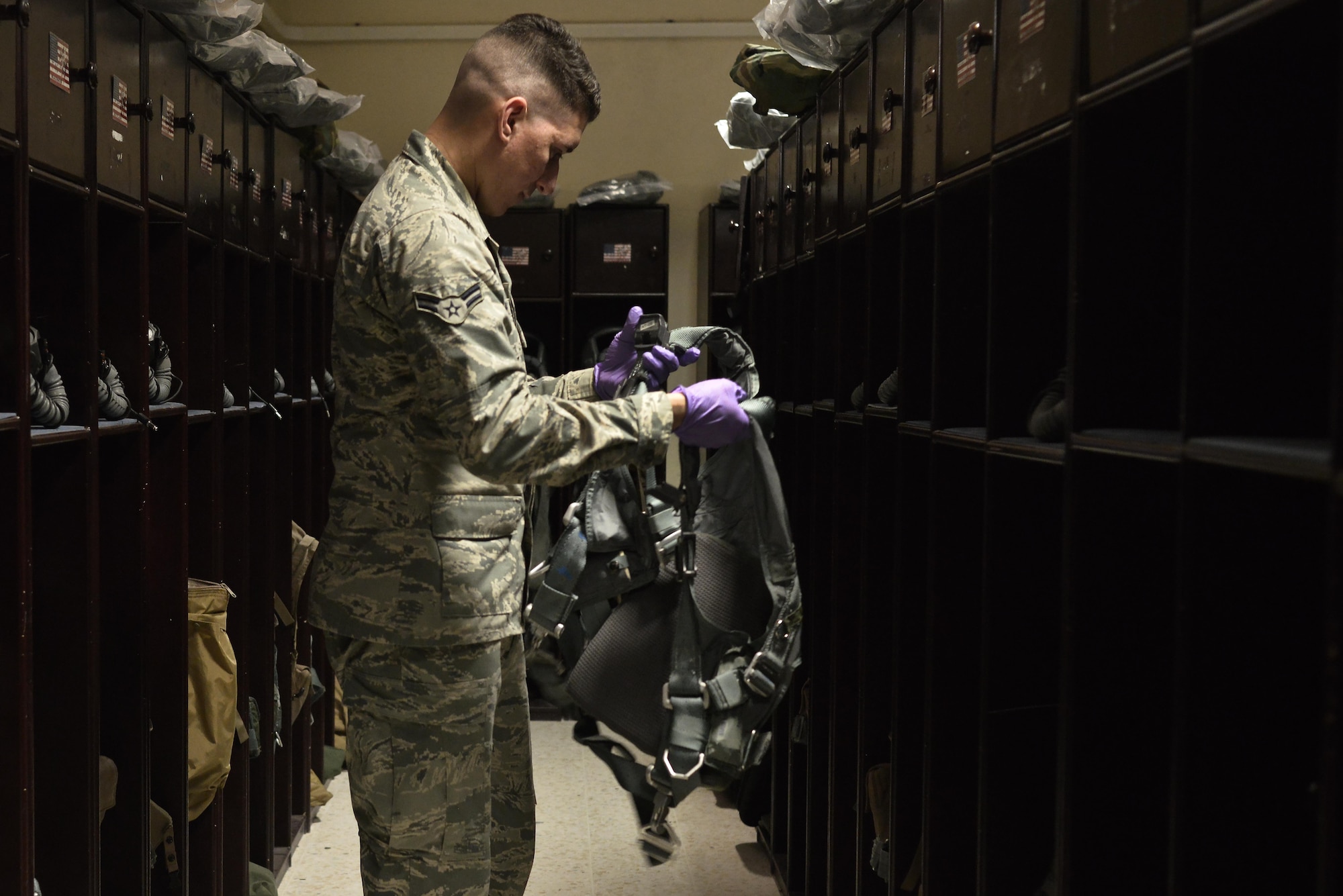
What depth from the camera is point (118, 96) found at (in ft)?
6.39

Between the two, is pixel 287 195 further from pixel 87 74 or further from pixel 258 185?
pixel 87 74

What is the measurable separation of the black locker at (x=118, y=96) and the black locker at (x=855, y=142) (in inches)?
52.4

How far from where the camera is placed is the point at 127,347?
208 centimetres

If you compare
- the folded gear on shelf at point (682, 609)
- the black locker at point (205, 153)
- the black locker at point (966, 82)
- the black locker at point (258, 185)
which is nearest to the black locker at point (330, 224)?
the black locker at point (258, 185)

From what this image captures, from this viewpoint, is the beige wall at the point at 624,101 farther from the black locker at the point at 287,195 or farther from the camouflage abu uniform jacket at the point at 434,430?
the camouflage abu uniform jacket at the point at 434,430

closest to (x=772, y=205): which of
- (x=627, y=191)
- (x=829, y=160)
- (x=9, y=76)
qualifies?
(x=829, y=160)

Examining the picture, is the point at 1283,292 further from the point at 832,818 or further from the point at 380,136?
the point at 380,136

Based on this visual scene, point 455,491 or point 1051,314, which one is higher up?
point 1051,314

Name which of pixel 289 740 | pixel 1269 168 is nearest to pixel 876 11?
pixel 1269 168

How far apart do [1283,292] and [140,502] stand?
1.93 metres

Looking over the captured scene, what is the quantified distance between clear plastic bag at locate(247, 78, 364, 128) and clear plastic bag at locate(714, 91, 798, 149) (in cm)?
110

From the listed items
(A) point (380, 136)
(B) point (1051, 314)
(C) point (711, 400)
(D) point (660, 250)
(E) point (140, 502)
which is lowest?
(E) point (140, 502)

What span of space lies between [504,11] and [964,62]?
395 cm

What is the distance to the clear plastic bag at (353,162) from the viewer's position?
3785mm
